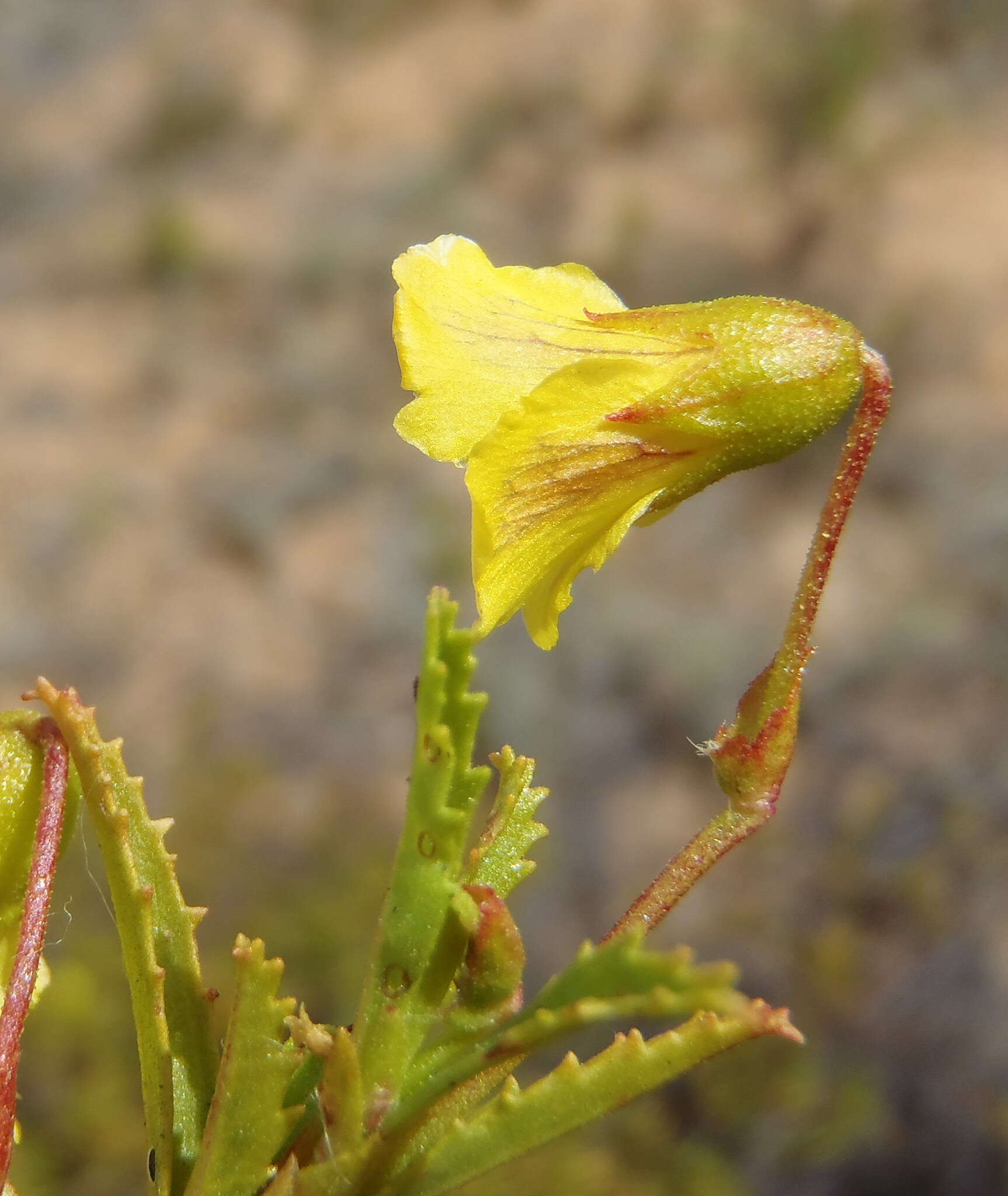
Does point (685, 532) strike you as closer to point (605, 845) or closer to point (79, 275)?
point (605, 845)

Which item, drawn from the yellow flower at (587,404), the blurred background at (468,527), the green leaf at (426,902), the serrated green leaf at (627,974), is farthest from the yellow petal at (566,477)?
the blurred background at (468,527)

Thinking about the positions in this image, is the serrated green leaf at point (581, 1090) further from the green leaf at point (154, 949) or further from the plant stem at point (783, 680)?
the green leaf at point (154, 949)

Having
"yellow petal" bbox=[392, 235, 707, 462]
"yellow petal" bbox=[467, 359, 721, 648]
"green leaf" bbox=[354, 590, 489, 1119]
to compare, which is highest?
"yellow petal" bbox=[392, 235, 707, 462]

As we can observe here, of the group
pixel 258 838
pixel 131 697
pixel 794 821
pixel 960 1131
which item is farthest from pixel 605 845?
pixel 131 697

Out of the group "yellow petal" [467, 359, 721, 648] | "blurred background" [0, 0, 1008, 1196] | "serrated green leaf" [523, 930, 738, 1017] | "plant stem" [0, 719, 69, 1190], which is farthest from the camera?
"blurred background" [0, 0, 1008, 1196]

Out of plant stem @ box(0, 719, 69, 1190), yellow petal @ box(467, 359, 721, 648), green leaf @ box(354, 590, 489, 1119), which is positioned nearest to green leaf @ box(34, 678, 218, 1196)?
plant stem @ box(0, 719, 69, 1190)

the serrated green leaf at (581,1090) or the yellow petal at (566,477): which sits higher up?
the yellow petal at (566,477)

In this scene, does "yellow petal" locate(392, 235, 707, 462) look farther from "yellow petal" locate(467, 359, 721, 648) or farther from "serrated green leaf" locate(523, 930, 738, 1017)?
"serrated green leaf" locate(523, 930, 738, 1017)

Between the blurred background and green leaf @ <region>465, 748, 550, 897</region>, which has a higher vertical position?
the blurred background
